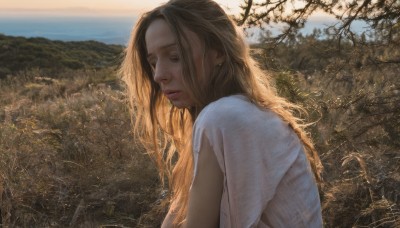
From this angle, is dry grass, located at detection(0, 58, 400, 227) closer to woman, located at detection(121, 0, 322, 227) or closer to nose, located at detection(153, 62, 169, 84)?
woman, located at detection(121, 0, 322, 227)

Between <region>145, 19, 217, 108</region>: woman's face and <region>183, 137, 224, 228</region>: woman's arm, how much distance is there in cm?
37

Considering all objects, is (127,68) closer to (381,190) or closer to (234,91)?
(234,91)

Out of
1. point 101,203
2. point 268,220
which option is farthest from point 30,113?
point 268,220

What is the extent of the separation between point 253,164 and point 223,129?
14 cm

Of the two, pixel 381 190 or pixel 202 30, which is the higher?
pixel 202 30

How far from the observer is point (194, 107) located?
6.20 feet

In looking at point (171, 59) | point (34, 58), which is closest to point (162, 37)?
point (171, 59)

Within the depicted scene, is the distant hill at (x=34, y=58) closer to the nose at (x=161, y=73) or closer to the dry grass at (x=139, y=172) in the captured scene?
the dry grass at (x=139, y=172)

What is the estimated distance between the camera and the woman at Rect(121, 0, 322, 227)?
1.38 m

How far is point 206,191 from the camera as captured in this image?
1426mm

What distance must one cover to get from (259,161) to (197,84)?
44 centimetres

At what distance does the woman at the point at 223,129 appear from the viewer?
1.38 meters

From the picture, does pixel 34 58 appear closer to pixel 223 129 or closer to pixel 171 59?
pixel 171 59

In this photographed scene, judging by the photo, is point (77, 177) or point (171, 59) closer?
point (171, 59)
